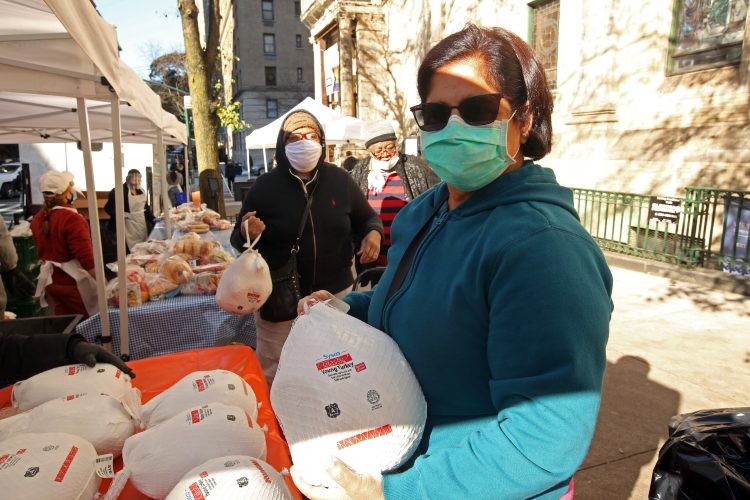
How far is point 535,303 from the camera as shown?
98cm

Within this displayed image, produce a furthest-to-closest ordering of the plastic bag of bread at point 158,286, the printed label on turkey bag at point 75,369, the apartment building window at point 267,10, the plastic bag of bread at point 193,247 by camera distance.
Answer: the apartment building window at point 267,10, the plastic bag of bread at point 193,247, the plastic bag of bread at point 158,286, the printed label on turkey bag at point 75,369

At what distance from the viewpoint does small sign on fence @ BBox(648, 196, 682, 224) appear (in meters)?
7.77

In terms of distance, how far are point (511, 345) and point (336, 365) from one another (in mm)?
451

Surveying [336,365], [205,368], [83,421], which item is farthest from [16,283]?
[336,365]

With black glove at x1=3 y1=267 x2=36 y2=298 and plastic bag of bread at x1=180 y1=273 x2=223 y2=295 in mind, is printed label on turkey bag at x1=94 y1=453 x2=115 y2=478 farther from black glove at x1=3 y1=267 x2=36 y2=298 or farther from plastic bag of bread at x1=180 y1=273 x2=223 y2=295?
black glove at x1=3 y1=267 x2=36 y2=298

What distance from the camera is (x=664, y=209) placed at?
7957 mm

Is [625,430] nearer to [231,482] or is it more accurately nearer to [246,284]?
[246,284]

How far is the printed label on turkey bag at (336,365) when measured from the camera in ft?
4.02

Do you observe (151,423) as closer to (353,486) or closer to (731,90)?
(353,486)

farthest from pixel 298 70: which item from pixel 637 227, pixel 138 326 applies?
pixel 138 326

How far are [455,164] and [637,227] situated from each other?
8.52 m

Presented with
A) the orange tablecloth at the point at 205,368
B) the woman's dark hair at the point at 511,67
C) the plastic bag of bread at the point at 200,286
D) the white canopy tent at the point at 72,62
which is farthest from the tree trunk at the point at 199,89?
the woman's dark hair at the point at 511,67

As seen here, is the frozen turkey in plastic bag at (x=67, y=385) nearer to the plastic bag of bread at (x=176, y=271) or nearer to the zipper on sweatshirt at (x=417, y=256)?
the zipper on sweatshirt at (x=417, y=256)

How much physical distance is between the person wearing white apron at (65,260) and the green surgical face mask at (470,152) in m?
4.31
